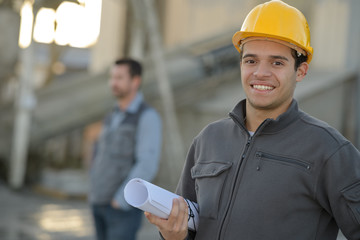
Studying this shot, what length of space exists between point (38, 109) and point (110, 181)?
5.48 metres

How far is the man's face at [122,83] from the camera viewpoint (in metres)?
3.99

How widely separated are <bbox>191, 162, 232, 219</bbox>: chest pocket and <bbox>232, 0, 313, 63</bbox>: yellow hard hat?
467mm

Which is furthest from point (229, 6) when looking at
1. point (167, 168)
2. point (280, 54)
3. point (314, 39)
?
point (280, 54)

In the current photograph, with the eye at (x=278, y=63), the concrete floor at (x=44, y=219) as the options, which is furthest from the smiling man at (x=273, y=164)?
the concrete floor at (x=44, y=219)

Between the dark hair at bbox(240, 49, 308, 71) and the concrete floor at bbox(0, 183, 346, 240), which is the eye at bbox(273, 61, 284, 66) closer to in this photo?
the dark hair at bbox(240, 49, 308, 71)

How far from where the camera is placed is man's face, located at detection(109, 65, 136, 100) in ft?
13.1

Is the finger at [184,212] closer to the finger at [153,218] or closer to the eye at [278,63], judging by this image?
the finger at [153,218]

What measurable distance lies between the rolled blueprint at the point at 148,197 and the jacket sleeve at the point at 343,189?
0.48 m

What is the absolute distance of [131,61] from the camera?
160 inches

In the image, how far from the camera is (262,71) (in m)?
1.82

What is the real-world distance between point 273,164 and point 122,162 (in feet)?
7.11

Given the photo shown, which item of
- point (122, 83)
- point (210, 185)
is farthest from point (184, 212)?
point (122, 83)

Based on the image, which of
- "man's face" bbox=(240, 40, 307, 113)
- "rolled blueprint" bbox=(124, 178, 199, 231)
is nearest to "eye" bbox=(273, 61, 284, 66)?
"man's face" bbox=(240, 40, 307, 113)

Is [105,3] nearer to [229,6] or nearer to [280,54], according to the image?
[229,6]
